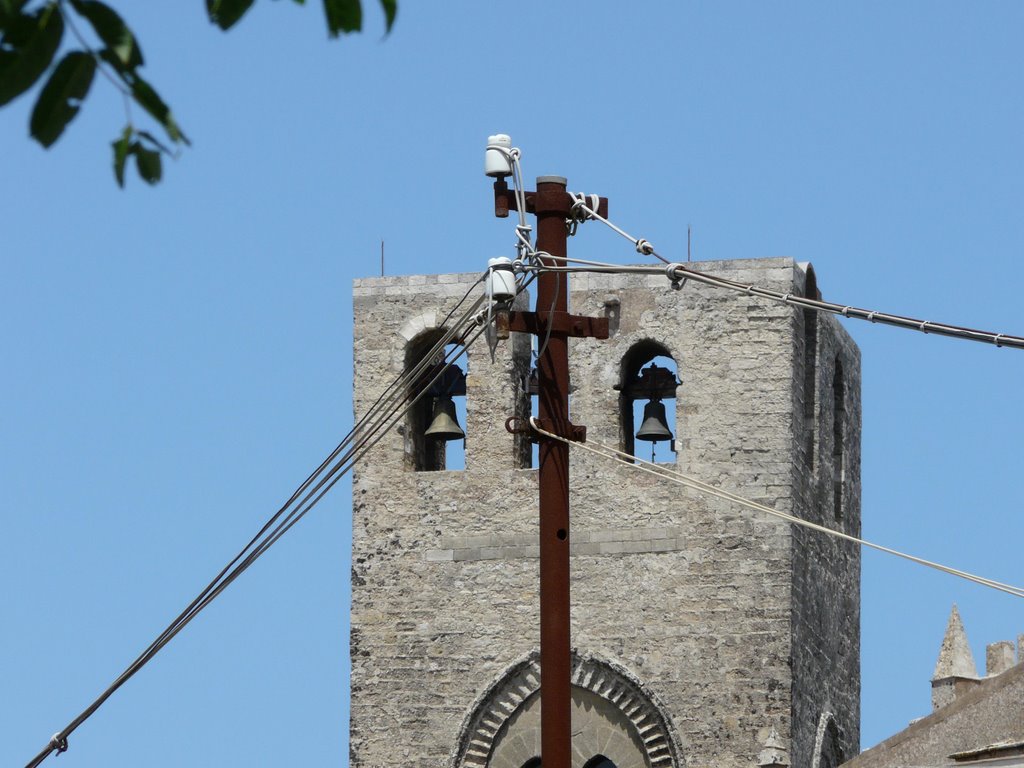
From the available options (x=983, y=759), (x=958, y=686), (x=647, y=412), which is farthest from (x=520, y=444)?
(x=983, y=759)

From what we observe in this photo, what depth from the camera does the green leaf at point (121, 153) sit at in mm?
4086

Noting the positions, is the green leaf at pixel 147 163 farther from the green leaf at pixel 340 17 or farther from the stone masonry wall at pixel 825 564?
the stone masonry wall at pixel 825 564

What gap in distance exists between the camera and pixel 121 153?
4.11m

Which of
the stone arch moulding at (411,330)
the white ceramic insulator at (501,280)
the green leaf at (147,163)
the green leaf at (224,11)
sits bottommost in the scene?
the green leaf at (147,163)

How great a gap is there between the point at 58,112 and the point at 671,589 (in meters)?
17.9

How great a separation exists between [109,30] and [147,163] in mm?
230

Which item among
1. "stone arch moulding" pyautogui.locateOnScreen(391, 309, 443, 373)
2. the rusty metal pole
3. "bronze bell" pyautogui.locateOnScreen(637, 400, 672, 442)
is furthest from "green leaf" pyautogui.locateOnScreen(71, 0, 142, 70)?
"stone arch moulding" pyautogui.locateOnScreen(391, 309, 443, 373)

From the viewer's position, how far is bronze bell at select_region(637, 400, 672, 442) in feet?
71.3

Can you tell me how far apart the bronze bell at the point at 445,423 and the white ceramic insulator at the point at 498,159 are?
7.30 m

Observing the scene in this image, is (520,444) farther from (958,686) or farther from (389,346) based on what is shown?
(958,686)

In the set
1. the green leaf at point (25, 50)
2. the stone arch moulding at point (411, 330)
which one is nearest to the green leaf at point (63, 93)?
the green leaf at point (25, 50)

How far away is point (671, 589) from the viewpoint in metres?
21.7

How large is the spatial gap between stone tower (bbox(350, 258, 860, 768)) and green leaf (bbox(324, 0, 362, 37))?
55.9 feet

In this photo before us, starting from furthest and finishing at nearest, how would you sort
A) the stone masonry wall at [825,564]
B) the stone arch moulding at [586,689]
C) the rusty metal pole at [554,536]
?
the stone masonry wall at [825,564], the stone arch moulding at [586,689], the rusty metal pole at [554,536]
